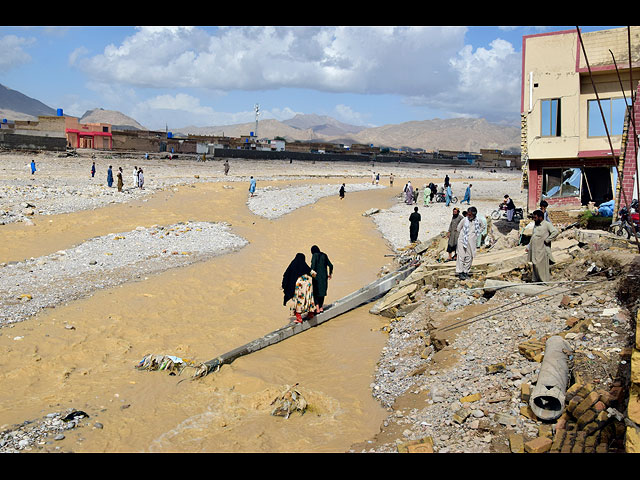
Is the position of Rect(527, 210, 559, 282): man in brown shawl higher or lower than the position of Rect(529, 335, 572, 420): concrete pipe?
higher

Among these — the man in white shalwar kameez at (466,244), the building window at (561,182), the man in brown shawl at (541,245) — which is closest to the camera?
the man in brown shawl at (541,245)

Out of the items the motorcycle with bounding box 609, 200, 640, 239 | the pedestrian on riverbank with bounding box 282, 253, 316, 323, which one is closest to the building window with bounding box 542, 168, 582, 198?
the motorcycle with bounding box 609, 200, 640, 239

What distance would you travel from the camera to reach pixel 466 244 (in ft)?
34.7

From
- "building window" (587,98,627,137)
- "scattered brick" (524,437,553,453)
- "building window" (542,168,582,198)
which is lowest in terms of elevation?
"scattered brick" (524,437,553,453)

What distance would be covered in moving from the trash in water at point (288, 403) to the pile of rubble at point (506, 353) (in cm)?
109

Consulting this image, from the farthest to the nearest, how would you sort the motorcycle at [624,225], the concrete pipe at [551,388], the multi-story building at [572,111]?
the multi-story building at [572,111], the motorcycle at [624,225], the concrete pipe at [551,388]

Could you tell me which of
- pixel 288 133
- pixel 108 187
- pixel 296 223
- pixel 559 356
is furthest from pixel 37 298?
pixel 288 133

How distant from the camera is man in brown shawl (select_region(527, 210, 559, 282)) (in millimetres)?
9055

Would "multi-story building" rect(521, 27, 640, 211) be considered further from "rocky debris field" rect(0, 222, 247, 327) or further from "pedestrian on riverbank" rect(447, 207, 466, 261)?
"rocky debris field" rect(0, 222, 247, 327)

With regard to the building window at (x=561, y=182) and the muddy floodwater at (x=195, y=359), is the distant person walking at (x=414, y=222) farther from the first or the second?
A: the building window at (x=561, y=182)

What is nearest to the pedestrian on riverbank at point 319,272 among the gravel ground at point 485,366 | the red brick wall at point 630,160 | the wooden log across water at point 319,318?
the wooden log across water at point 319,318

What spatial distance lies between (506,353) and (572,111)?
13237mm

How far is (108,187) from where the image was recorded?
28812 mm

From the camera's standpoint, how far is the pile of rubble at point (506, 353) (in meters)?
5.00
